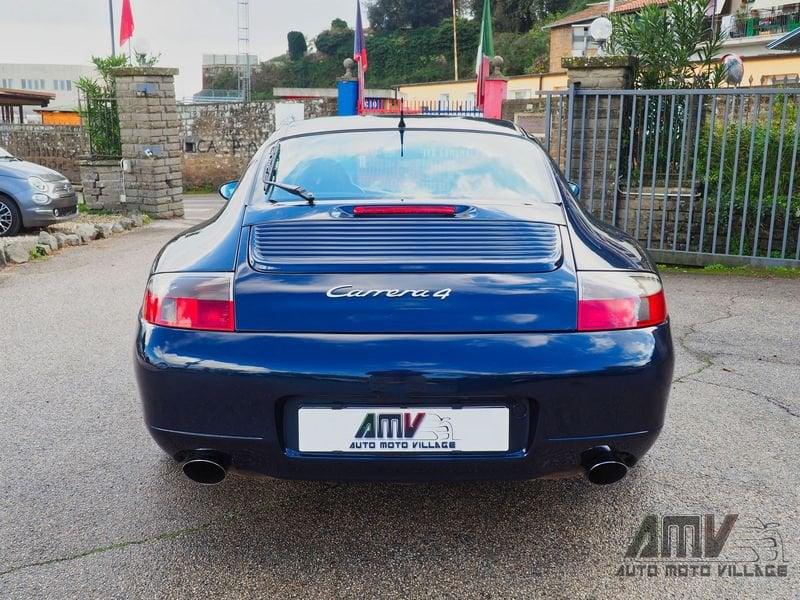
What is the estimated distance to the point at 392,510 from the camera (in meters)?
2.95

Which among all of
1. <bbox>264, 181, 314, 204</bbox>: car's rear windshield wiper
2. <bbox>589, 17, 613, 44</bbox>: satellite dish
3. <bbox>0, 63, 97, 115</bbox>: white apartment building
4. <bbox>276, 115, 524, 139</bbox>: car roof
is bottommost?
<bbox>264, 181, 314, 204</bbox>: car's rear windshield wiper

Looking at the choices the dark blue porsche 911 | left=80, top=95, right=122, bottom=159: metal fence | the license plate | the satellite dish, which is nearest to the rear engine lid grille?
the dark blue porsche 911

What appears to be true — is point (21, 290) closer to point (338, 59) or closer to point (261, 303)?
point (261, 303)

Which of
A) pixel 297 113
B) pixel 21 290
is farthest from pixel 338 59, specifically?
pixel 21 290

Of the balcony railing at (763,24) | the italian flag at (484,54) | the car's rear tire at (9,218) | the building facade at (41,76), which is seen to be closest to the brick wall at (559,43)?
the balcony railing at (763,24)

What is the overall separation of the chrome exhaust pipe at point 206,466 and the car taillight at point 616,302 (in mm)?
1198

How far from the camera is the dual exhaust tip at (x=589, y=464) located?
96.2 inches

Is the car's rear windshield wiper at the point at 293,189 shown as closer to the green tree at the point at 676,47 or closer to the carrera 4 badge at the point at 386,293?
the carrera 4 badge at the point at 386,293

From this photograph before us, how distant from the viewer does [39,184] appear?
35.9 feet

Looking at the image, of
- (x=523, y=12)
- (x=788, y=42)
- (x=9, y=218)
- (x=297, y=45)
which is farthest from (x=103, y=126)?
(x=297, y=45)

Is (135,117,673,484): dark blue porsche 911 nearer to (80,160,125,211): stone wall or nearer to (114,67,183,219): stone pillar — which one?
(114,67,183,219): stone pillar

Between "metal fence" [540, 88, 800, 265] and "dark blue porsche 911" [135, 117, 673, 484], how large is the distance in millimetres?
5772

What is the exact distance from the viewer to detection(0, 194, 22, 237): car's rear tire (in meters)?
10.8

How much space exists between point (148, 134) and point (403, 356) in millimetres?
12400
